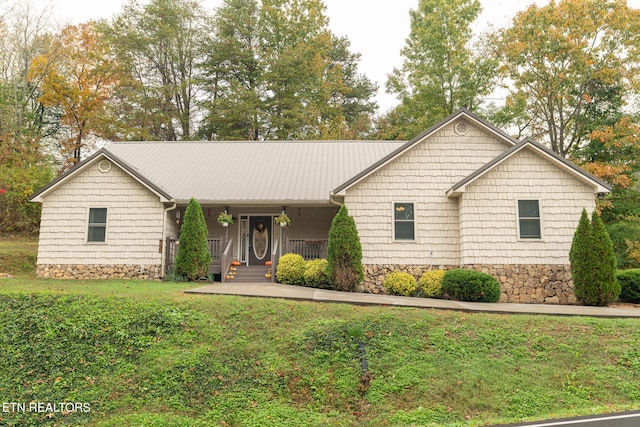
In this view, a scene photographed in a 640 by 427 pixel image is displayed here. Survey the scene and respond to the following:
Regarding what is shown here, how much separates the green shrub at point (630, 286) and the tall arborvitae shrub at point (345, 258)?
288 inches

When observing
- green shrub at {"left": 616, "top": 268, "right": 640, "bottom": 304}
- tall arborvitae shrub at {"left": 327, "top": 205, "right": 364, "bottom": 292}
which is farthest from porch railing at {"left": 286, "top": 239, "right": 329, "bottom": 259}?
green shrub at {"left": 616, "top": 268, "right": 640, "bottom": 304}

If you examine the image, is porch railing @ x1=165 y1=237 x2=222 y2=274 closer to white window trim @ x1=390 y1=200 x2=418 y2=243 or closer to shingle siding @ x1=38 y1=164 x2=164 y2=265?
shingle siding @ x1=38 y1=164 x2=164 y2=265

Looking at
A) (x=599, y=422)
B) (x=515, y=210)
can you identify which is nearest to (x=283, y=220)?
(x=515, y=210)

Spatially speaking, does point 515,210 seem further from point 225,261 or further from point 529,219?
point 225,261

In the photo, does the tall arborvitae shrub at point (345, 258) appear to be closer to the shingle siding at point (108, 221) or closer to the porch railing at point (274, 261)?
the porch railing at point (274, 261)

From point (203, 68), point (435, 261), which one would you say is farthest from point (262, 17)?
point (435, 261)

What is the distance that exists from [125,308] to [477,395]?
6.66 m

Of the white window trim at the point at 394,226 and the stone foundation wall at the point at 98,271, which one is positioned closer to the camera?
the white window trim at the point at 394,226

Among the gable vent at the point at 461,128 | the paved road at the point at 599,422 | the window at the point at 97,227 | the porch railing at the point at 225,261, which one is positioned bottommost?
the paved road at the point at 599,422

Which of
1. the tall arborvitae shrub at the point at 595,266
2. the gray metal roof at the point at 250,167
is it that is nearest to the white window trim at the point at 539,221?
the tall arborvitae shrub at the point at 595,266

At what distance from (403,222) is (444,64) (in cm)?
1564

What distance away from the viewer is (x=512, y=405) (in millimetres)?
6707

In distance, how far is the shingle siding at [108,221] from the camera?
15.5m

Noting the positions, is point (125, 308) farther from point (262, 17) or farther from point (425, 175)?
point (262, 17)
